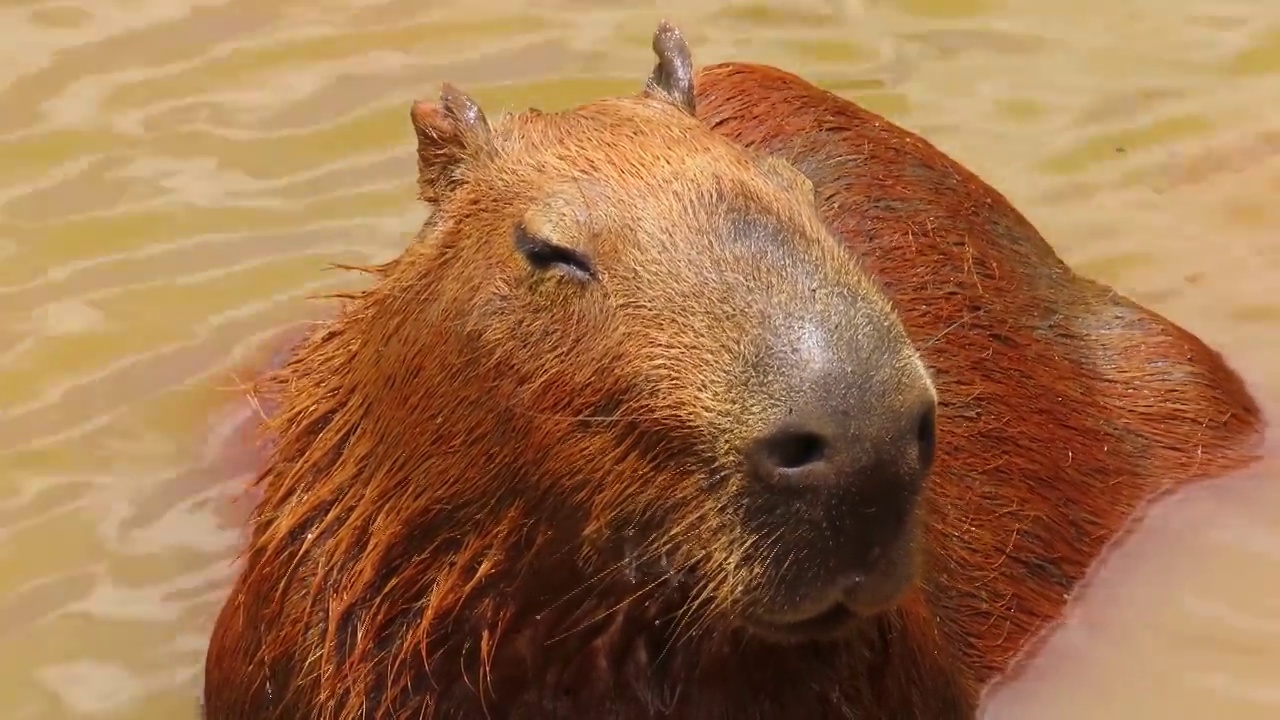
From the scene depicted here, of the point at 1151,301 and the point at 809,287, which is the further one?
the point at 1151,301

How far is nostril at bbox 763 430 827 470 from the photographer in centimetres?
250

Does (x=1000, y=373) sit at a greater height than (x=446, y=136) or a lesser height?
lesser

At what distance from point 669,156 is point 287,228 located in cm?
304

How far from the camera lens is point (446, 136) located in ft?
11.1

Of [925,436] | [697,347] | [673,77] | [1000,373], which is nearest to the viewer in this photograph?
[925,436]

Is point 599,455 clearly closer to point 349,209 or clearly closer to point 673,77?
point 673,77

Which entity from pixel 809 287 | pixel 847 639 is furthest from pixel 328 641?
pixel 809 287

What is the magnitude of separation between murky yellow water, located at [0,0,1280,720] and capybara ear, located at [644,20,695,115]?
1.52 meters

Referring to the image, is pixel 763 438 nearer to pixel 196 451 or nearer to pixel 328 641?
pixel 328 641

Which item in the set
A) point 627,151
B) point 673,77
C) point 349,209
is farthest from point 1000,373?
point 349,209

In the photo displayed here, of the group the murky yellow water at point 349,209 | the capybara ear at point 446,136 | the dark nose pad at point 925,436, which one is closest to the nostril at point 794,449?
the dark nose pad at point 925,436

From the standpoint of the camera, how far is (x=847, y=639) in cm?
309

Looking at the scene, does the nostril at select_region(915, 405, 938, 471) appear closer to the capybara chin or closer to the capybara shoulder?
the capybara chin

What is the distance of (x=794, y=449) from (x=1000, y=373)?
6.00 ft
